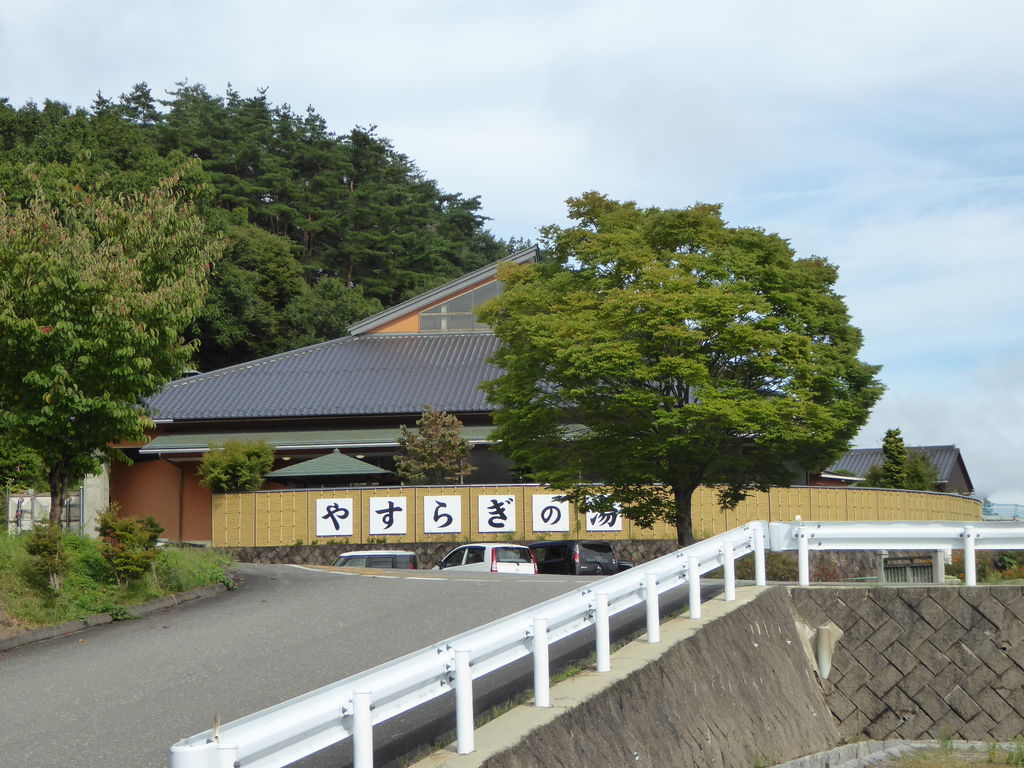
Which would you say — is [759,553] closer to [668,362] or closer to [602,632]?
[602,632]

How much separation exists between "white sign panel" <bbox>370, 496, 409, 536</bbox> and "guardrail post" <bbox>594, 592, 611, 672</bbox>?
2238 centimetres

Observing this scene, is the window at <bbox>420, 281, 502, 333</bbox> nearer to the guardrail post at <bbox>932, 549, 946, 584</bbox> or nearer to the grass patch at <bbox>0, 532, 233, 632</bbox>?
the grass patch at <bbox>0, 532, 233, 632</bbox>

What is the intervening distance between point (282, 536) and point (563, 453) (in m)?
9.89

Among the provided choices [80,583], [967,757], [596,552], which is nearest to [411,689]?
[967,757]

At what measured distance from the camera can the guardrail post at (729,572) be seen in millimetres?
10852

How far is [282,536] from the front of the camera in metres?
30.6

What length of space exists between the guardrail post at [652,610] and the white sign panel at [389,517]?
21404mm

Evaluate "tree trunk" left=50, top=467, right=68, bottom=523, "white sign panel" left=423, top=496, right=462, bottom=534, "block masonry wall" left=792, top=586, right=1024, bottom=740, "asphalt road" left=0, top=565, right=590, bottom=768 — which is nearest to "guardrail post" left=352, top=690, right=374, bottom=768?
"asphalt road" left=0, top=565, right=590, bottom=768

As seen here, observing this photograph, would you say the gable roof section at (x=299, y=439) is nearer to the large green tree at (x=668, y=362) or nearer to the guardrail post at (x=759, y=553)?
the large green tree at (x=668, y=362)

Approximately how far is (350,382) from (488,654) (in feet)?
109

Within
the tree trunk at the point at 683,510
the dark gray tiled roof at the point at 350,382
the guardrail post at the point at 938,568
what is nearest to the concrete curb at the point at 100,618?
the guardrail post at the point at 938,568

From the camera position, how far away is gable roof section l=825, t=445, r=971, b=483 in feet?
208

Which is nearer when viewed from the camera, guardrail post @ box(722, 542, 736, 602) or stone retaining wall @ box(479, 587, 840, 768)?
stone retaining wall @ box(479, 587, 840, 768)

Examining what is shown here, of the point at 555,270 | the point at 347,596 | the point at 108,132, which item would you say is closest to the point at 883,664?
the point at 347,596
